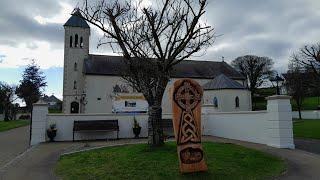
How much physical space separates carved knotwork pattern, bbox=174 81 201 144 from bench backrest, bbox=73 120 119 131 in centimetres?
1203

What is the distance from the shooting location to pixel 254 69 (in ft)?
257

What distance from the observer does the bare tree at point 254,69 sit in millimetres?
77875

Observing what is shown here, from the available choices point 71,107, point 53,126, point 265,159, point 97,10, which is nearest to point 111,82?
point 71,107

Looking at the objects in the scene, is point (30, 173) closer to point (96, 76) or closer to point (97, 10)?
point (97, 10)

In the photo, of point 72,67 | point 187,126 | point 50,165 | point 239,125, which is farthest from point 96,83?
point 187,126

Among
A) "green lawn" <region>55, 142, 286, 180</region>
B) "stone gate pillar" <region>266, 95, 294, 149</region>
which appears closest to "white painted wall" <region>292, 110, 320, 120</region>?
"stone gate pillar" <region>266, 95, 294, 149</region>

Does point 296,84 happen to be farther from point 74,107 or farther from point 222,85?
point 74,107

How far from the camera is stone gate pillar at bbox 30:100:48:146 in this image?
2017 cm

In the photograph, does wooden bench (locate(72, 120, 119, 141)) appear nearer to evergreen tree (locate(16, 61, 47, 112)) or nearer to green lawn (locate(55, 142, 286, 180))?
green lawn (locate(55, 142, 286, 180))

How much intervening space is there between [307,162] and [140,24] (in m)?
9.68

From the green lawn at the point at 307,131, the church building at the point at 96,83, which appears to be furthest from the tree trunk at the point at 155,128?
the church building at the point at 96,83

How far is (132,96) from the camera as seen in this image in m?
34.8

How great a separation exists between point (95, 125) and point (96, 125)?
56 mm

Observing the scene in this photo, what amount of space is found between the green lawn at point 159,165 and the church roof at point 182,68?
4438 cm
